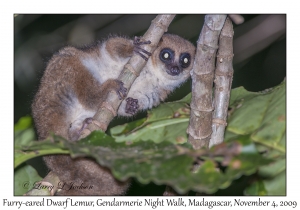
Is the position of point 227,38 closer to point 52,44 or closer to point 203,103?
point 203,103

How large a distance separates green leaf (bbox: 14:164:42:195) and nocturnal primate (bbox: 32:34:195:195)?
0.65 ft

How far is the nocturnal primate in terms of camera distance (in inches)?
137

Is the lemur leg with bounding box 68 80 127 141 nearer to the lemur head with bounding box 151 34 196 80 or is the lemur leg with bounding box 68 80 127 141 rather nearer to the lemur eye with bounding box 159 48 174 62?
the lemur head with bounding box 151 34 196 80

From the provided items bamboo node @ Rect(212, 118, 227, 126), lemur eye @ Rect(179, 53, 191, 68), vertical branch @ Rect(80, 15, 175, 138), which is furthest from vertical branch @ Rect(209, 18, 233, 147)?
lemur eye @ Rect(179, 53, 191, 68)

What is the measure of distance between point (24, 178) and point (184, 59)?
9.06 feet

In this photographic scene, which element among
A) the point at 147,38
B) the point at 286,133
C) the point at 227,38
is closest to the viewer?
the point at 286,133

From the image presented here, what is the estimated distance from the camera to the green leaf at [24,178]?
342 centimetres

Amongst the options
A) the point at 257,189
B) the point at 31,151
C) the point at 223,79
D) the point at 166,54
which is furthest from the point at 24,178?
the point at 166,54

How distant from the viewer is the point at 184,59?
5.54 metres

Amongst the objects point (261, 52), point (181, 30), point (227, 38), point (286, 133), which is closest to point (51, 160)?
point (227, 38)

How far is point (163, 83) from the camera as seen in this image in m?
5.23

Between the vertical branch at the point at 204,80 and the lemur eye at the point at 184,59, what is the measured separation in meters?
2.68

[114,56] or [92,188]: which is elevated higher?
[114,56]

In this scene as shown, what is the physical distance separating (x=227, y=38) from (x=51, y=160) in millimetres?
1811
